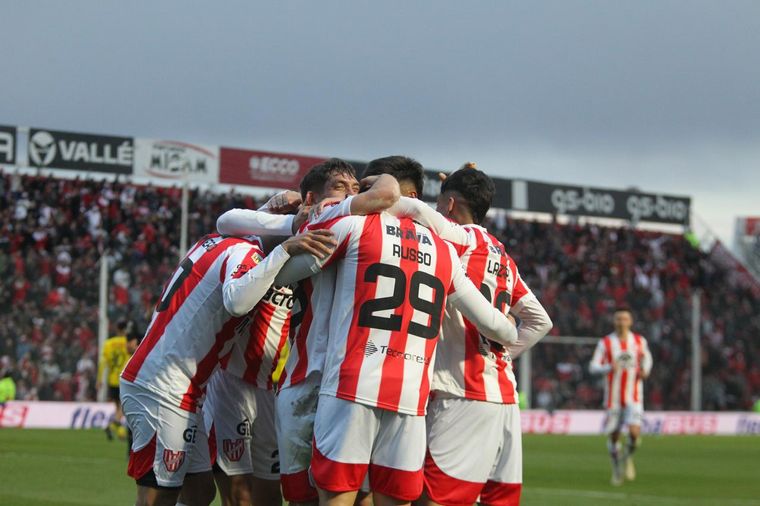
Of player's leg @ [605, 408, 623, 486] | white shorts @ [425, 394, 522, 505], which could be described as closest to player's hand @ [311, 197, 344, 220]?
white shorts @ [425, 394, 522, 505]

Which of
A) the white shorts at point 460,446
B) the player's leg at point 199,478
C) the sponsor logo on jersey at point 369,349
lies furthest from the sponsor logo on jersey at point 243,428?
the sponsor logo on jersey at point 369,349

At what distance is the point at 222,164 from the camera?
2934 cm

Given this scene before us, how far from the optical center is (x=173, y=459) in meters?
6.06

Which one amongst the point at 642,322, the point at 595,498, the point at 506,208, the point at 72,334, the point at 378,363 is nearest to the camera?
the point at 378,363

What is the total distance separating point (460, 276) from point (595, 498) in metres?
8.17

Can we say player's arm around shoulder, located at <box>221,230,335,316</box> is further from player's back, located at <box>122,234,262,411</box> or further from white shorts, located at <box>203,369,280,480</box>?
white shorts, located at <box>203,369,280,480</box>

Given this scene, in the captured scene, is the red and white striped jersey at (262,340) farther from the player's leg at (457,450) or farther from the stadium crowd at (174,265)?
the stadium crowd at (174,265)

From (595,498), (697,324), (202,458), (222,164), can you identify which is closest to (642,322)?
(697,324)

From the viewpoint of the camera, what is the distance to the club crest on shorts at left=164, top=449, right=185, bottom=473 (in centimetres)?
604

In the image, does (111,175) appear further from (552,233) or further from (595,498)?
(595,498)

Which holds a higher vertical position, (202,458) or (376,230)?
(376,230)

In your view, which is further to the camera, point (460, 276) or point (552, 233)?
point (552, 233)

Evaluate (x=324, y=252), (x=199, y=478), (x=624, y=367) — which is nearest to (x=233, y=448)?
(x=199, y=478)

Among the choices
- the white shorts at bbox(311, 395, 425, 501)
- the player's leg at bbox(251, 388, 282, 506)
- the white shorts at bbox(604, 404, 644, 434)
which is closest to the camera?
the white shorts at bbox(311, 395, 425, 501)
